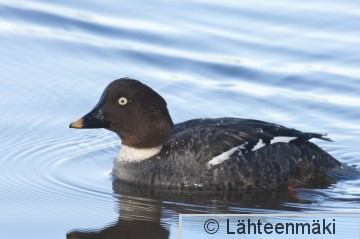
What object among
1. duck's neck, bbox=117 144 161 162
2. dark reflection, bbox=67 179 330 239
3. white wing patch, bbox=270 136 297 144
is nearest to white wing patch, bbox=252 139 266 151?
white wing patch, bbox=270 136 297 144

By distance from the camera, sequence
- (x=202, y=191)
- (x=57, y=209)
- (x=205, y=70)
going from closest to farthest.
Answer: (x=57, y=209), (x=202, y=191), (x=205, y=70)

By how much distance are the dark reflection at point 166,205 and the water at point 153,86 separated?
0.05 ft

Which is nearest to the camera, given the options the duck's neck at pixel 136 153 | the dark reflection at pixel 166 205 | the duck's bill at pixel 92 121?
the dark reflection at pixel 166 205

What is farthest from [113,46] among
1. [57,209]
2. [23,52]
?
[57,209]

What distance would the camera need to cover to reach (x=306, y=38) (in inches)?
728

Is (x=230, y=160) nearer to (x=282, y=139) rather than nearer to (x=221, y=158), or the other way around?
(x=221, y=158)

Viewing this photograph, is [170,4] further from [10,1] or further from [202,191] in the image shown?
[202,191]

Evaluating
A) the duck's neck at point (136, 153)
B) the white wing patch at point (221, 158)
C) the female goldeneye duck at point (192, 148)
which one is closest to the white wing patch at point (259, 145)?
the female goldeneye duck at point (192, 148)

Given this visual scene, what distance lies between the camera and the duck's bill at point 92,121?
13.6 meters

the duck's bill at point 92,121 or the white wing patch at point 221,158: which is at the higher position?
the duck's bill at point 92,121

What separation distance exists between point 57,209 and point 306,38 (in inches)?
290

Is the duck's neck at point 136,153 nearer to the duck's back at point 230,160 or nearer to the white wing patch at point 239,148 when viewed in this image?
the duck's back at point 230,160

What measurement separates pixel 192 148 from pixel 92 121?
50.5 inches

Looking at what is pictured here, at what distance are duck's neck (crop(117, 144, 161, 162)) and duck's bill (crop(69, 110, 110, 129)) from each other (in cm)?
43
